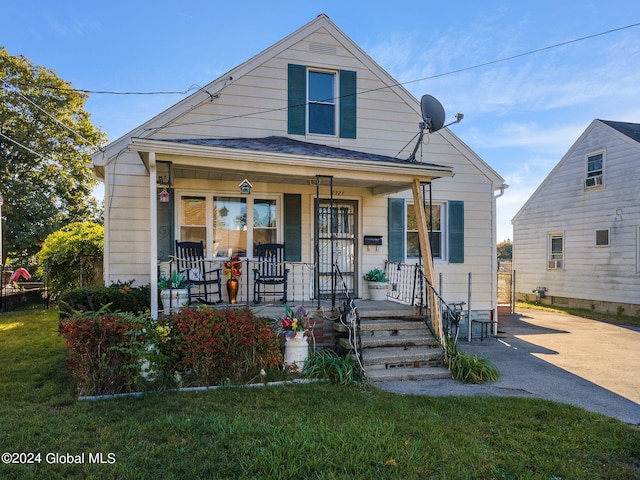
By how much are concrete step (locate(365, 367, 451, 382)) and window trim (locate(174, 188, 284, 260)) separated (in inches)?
130

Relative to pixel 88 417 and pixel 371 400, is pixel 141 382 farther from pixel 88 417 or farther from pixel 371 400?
pixel 371 400

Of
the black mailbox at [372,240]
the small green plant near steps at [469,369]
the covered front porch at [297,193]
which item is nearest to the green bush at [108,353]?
the covered front porch at [297,193]

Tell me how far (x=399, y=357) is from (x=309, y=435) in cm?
246

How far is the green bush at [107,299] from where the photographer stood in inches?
226

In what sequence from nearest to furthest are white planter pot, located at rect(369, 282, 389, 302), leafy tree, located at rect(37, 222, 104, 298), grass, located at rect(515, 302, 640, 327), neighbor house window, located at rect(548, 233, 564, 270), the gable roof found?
white planter pot, located at rect(369, 282, 389, 302)
leafy tree, located at rect(37, 222, 104, 298)
grass, located at rect(515, 302, 640, 327)
the gable roof
neighbor house window, located at rect(548, 233, 564, 270)

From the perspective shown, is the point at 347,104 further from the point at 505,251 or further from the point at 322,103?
the point at 505,251

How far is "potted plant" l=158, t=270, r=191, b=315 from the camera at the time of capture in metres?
5.80

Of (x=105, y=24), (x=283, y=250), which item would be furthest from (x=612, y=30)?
(x=105, y=24)

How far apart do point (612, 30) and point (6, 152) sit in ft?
73.8

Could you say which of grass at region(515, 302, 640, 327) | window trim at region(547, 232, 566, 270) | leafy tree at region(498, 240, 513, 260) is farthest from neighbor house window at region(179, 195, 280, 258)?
leafy tree at region(498, 240, 513, 260)

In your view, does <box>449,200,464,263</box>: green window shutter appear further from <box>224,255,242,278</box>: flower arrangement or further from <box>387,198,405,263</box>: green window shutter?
<box>224,255,242,278</box>: flower arrangement

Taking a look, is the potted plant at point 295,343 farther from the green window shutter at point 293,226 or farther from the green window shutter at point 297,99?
the green window shutter at point 297,99

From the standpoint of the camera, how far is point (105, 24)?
33.7 ft

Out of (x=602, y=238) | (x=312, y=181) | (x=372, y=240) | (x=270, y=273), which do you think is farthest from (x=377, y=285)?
(x=602, y=238)
